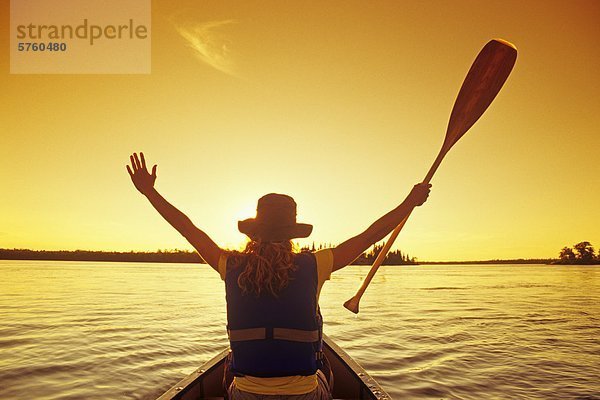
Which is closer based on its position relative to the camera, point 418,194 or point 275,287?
point 275,287

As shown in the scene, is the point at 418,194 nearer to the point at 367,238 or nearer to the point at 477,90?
the point at 367,238

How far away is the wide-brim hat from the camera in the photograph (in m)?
2.64

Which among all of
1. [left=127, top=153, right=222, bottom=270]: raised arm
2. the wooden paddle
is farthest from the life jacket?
the wooden paddle

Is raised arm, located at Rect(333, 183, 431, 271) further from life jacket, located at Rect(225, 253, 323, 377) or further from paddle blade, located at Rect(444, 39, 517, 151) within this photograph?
paddle blade, located at Rect(444, 39, 517, 151)

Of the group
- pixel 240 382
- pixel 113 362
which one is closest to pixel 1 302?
pixel 113 362

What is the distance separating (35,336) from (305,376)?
51.8ft

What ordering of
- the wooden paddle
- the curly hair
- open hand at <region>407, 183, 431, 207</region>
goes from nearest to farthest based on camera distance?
the curly hair, open hand at <region>407, 183, 431, 207</region>, the wooden paddle

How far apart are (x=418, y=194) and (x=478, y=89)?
4.73 feet

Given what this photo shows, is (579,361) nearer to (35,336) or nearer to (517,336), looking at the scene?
(517,336)

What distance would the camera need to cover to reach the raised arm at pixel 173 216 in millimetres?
2615

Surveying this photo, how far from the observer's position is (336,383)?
588 centimetres

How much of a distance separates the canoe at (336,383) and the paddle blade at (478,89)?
8.48ft

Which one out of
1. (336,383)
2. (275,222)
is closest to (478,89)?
(275,222)

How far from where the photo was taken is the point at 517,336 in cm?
1689
